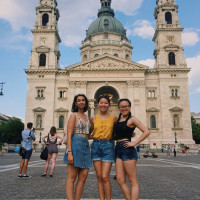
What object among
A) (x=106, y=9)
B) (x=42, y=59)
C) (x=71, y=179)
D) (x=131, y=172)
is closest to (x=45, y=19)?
(x=42, y=59)

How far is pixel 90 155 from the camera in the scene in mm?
4238

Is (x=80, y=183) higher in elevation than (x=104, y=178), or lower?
lower

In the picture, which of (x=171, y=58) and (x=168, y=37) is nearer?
(x=171, y=58)

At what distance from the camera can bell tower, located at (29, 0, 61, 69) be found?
42562mm

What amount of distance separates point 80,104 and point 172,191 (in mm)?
3702

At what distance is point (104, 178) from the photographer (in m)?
4.03

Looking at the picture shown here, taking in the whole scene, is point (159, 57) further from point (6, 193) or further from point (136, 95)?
point (6, 193)

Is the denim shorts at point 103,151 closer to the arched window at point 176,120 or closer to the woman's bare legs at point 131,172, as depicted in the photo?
the woman's bare legs at point 131,172

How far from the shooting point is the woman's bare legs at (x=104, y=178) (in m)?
4.04

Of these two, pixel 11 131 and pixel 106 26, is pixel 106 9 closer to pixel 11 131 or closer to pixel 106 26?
pixel 106 26

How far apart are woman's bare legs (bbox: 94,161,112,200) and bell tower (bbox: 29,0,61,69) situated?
1559 inches

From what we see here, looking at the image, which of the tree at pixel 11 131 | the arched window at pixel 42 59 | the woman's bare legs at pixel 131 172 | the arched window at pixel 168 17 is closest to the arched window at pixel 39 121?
the arched window at pixel 42 59

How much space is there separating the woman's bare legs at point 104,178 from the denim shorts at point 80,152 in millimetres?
211

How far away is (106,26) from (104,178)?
59.2 metres
